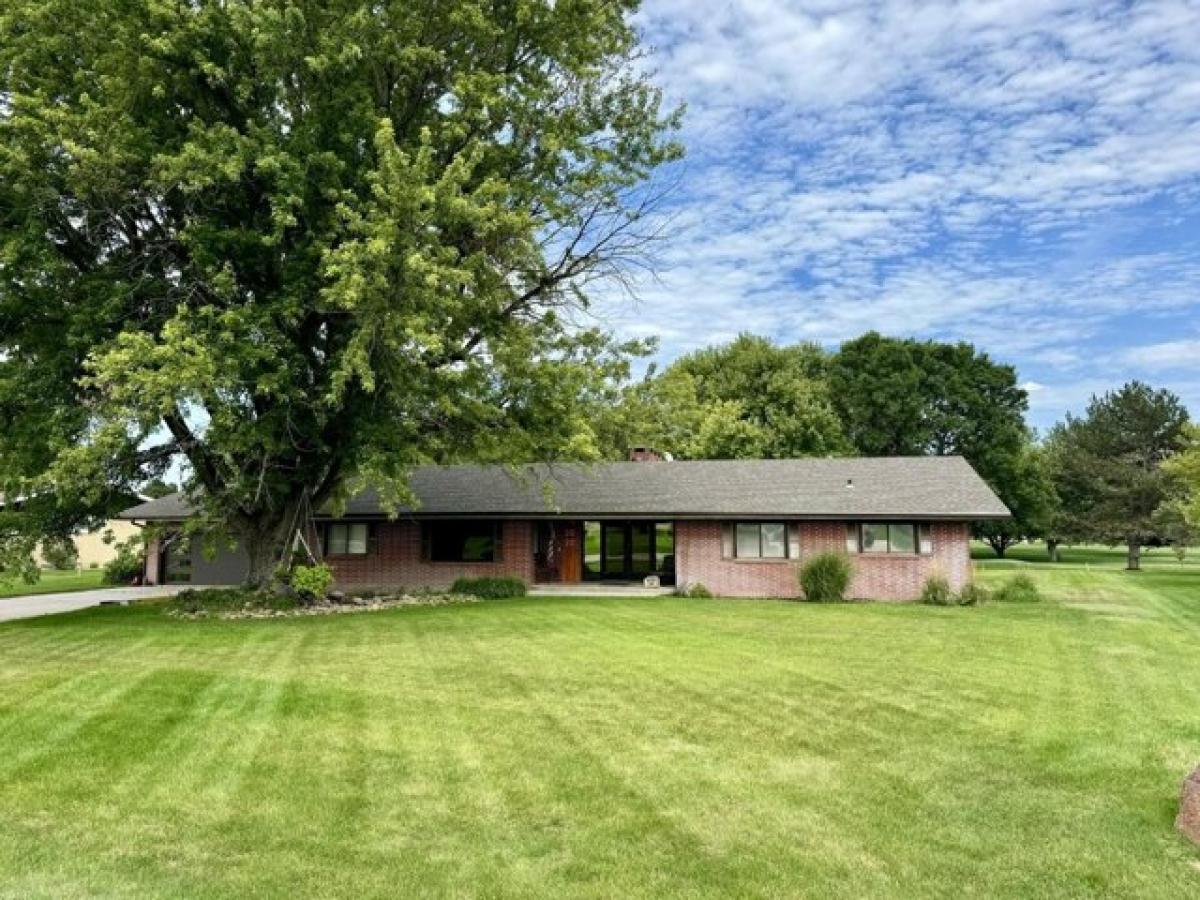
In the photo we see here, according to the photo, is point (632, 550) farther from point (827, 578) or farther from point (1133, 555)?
point (1133, 555)

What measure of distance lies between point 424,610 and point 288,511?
438 centimetres

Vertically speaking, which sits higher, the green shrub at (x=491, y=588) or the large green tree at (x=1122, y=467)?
the large green tree at (x=1122, y=467)

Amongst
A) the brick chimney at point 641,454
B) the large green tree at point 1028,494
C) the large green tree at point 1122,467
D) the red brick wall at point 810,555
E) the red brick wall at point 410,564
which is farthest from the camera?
the large green tree at point 1028,494

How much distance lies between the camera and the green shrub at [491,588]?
24.1 metres

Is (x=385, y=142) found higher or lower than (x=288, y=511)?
higher

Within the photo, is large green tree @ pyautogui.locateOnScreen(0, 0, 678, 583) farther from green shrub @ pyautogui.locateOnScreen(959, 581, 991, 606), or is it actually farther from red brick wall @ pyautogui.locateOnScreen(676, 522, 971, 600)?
green shrub @ pyautogui.locateOnScreen(959, 581, 991, 606)

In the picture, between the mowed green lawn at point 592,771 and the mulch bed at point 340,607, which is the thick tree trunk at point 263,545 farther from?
the mowed green lawn at point 592,771

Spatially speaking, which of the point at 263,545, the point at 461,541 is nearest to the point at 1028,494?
the point at 461,541

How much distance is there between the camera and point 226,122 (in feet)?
62.6

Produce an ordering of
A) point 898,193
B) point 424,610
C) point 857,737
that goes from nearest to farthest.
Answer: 1. point 857,737
2. point 898,193
3. point 424,610

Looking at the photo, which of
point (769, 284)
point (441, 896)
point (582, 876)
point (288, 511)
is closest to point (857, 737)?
point (582, 876)

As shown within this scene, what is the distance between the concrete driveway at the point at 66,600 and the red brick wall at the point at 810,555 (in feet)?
52.7

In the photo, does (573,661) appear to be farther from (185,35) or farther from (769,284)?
(769,284)

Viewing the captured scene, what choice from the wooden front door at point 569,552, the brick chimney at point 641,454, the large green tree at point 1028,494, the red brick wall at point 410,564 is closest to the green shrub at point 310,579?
the red brick wall at point 410,564
